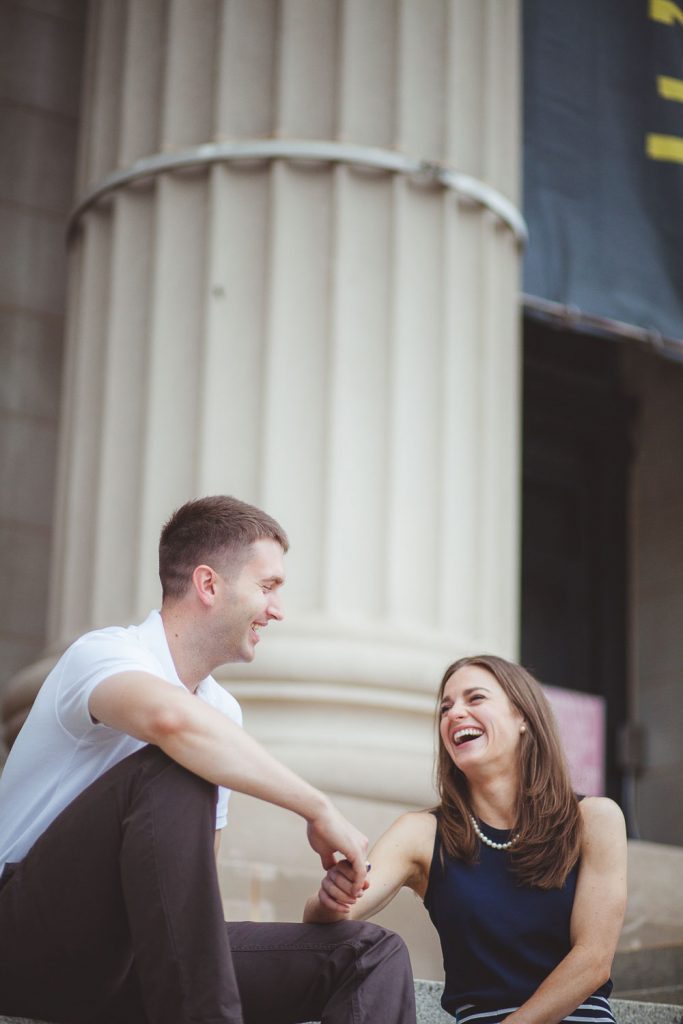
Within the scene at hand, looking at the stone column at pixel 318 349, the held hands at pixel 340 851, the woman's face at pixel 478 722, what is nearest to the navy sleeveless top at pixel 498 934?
the woman's face at pixel 478 722

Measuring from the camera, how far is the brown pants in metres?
2.62

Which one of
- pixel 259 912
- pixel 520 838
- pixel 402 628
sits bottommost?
pixel 259 912

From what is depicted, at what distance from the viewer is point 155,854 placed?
2.62m

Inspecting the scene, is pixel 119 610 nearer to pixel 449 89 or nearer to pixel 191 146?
pixel 191 146

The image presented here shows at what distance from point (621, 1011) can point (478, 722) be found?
806 millimetres

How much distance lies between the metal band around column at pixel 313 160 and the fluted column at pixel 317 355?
0.08 ft

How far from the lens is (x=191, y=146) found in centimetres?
570

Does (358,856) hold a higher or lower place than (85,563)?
lower

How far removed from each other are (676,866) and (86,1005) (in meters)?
3.12

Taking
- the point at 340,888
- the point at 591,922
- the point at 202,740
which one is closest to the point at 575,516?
the point at 591,922

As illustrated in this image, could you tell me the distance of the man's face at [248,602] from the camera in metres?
3.19

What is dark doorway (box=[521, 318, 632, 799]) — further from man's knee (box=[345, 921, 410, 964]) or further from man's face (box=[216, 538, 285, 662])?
man's knee (box=[345, 921, 410, 964])

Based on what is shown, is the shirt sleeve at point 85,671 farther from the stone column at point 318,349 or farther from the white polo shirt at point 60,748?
the stone column at point 318,349

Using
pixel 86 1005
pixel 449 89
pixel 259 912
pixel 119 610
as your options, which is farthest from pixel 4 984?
pixel 449 89
